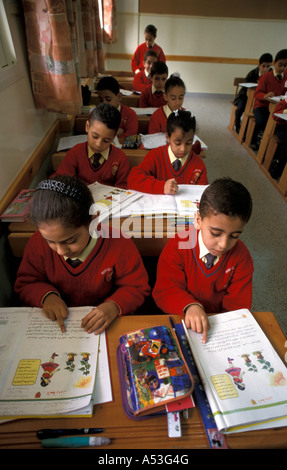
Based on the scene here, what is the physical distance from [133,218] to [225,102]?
6019 millimetres

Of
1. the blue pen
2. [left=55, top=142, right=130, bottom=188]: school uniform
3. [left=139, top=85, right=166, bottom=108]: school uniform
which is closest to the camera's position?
the blue pen

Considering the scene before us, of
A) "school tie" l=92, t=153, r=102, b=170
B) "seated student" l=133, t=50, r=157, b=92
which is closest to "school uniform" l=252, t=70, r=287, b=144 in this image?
"seated student" l=133, t=50, r=157, b=92

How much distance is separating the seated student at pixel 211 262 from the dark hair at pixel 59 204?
370 mm

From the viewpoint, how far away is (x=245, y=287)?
37.3 inches

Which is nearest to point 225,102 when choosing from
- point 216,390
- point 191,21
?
point 191,21

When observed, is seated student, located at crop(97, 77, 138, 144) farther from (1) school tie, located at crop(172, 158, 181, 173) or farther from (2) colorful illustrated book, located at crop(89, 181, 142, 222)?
(2) colorful illustrated book, located at crop(89, 181, 142, 222)

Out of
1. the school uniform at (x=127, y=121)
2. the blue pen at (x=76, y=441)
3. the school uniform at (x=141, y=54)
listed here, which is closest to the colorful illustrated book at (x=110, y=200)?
the blue pen at (x=76, y=441)

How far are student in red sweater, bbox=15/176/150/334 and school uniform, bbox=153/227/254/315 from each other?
0.09 meters

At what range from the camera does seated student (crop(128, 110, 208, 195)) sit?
1497 millimetres

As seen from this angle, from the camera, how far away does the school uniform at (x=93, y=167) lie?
156 cm

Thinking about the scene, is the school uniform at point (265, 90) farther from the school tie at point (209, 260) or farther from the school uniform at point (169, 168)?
the school tie at point (209, 260)

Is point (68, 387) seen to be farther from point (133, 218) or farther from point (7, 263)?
point (7, 263)

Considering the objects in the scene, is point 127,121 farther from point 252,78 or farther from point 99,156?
point 252,78

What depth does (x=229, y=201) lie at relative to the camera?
831 mm
